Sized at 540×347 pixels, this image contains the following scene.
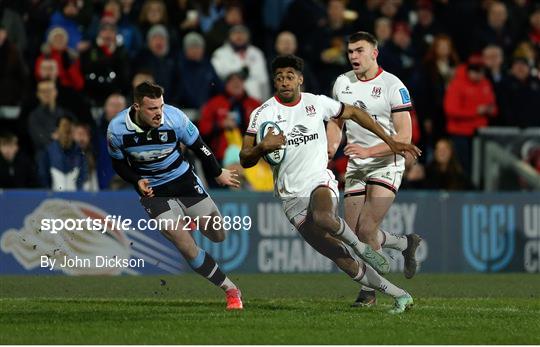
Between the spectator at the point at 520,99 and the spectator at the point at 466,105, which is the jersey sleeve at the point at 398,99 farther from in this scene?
the spectator at the point at 520,99

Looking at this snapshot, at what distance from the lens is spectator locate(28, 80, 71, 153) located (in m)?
20.1

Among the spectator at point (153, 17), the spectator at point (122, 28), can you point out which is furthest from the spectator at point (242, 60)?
the spectator at point (122, 28)

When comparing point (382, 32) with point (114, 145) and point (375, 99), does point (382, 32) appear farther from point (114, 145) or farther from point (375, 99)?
point (114, 145)

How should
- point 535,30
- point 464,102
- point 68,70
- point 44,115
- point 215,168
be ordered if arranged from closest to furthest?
point 215,168 → point 44,115 → point 68,70 → point 464,102 → point 535,30

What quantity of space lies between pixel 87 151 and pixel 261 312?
5.78 meters

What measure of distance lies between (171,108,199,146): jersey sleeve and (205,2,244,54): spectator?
760 cm

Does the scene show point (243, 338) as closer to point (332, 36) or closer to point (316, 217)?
point (316, 217)

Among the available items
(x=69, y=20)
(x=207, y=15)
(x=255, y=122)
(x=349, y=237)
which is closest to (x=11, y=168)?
(x=69, y=20)

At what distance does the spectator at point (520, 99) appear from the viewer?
22812mm

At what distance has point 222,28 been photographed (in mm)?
22469

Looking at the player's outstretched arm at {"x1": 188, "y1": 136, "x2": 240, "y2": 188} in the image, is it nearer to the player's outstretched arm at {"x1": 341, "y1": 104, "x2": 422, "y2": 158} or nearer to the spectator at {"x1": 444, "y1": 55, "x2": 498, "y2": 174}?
the player's outstretched arm at {"x1": 341, "y1": 104, "x2": 422, "y2": 158}

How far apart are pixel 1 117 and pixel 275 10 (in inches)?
191

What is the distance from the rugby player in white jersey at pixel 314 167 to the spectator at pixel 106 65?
22.0ft

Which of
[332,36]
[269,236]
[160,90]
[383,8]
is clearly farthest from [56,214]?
[383,8]
